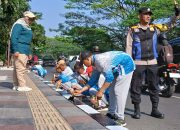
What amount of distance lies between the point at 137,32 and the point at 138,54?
0.35 m

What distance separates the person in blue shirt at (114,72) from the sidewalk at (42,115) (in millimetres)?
312

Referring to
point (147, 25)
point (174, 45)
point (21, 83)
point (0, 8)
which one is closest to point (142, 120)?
point (147, 25)

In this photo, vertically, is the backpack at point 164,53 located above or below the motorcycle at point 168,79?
above

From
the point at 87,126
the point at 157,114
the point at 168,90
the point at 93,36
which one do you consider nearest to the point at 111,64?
the point at 87,126

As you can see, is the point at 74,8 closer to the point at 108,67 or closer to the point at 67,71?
the point at 67,71

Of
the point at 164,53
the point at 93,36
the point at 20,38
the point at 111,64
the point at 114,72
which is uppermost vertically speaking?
the point at 93,36

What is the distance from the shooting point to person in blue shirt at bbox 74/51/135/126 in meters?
6.02

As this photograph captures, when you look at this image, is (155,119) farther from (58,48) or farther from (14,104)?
(58,48)

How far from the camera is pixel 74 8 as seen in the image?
44.2 m

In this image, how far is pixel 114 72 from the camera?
6.40 meters

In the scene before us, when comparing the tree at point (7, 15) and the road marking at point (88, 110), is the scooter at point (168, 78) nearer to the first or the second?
the road marking at point (88, 110)

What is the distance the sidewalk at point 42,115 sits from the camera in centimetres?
566

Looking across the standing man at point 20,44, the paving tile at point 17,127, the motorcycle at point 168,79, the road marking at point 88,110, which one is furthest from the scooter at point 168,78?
the paving tile at point 17,127

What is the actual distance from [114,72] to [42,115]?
1.23 meters
